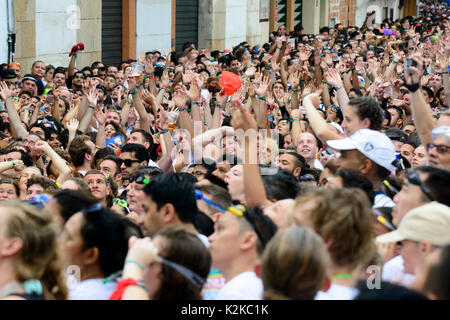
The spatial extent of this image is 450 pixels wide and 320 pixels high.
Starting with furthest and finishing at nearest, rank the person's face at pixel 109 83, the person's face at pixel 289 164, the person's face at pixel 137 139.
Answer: the person's face at pixel 109 83 → the person's face at pixel 137 139 → the person's face at pixel 289 164

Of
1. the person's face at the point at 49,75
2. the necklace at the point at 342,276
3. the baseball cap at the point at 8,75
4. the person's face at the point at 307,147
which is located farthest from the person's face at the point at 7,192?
the person's face at the point at 49,75

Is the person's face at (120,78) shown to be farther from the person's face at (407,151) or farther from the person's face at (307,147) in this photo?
the person's face at (407,151)

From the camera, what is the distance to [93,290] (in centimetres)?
372

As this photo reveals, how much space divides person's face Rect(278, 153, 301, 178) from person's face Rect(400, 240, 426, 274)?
3082 millimetres

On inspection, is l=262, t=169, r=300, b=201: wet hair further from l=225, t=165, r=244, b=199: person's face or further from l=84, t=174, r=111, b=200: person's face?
l=84, t=174, r=111, b=200: person's face

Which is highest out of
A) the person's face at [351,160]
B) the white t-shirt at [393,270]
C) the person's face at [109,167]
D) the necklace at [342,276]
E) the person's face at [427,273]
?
the person's face at [351,160]

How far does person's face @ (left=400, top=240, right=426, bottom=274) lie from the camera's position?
3.64 m

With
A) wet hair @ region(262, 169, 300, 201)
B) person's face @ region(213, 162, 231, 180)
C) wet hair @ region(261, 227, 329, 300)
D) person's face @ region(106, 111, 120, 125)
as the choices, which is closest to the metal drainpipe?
person's face @ region(106, 111, 120, 125)

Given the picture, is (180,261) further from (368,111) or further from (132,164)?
(132,164)

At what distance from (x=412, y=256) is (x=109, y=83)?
10060mm

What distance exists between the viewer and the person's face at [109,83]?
13.1 m

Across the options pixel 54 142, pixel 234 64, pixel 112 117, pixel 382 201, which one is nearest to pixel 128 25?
pixel 234 64

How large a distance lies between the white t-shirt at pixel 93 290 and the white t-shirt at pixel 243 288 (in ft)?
1.73
